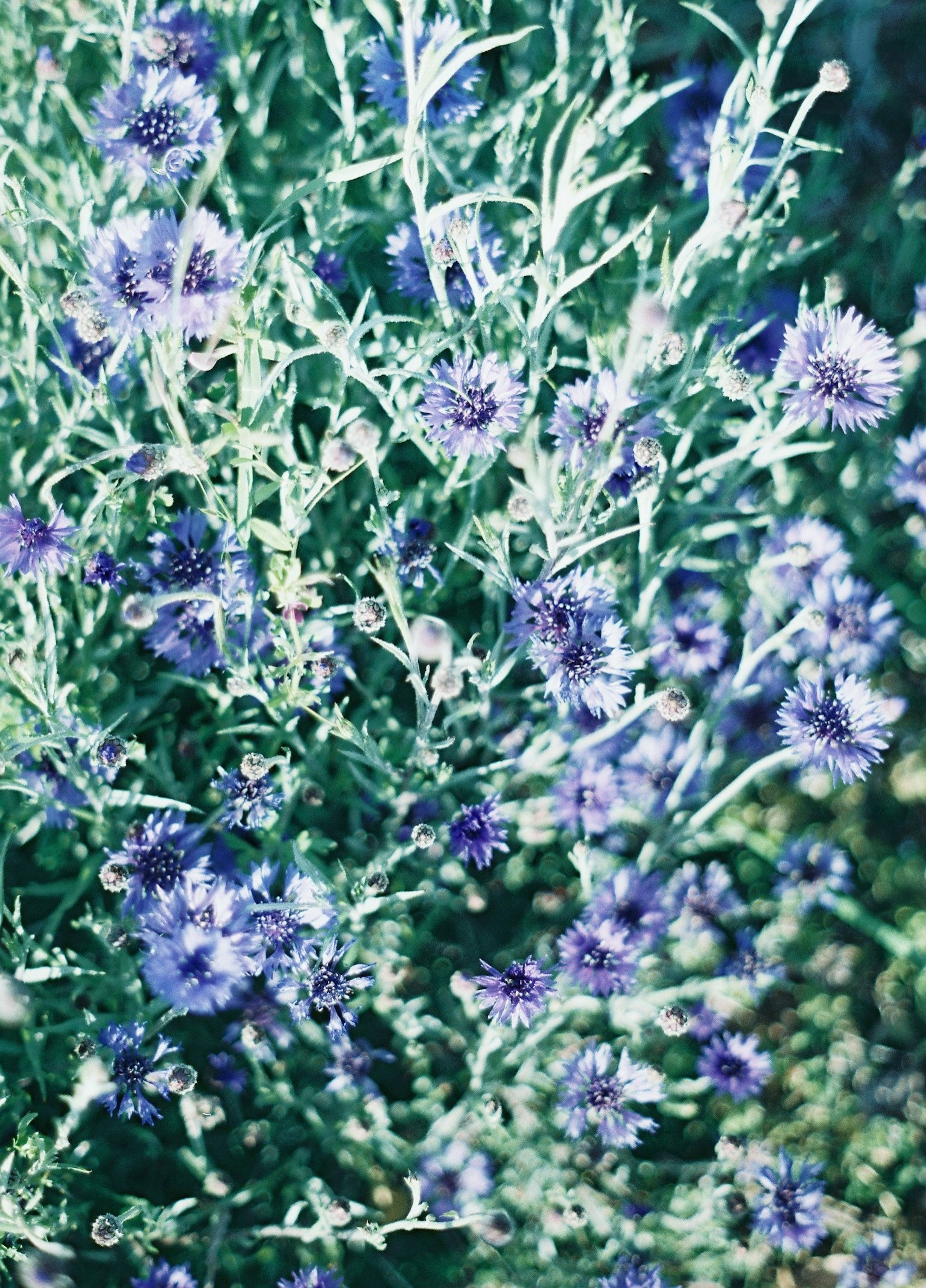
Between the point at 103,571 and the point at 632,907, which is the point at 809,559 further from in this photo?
the point at 103,571

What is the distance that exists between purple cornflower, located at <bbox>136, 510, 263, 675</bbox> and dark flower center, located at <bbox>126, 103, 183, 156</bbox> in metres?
0.59

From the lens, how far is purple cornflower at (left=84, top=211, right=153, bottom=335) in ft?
5.00

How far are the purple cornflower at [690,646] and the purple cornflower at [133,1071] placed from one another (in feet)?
3.59

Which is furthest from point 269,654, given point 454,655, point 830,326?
point 830,326

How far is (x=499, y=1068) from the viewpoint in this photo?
190cm

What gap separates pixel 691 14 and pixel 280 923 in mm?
2228

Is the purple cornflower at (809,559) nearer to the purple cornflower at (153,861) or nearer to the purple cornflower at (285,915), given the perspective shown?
the purple cornflower at (285,915)

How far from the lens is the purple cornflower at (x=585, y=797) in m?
1.94

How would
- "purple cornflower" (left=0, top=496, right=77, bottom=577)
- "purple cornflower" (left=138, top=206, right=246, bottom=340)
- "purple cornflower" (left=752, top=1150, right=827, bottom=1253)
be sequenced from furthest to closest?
"purple cornflower" (left=752, top=1150, right=827, bottom=1253) < "purple cornflower" (left=0, top=496, right=77, bottom=577) < "purple cornflower" (left=138, top=206, right=246, bottom=340)

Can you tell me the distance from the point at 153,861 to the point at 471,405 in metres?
0.89

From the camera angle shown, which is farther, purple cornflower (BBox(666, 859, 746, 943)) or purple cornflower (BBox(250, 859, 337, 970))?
purple cornflower (BBox(666, 859, 746, 943))

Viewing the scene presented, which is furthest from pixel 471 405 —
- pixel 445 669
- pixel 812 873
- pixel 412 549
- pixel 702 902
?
pixel 812 873

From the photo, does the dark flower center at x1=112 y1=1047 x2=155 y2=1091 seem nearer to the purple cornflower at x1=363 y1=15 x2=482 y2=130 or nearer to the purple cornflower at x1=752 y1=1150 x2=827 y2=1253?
the purple cornflower at x1=752 y1=1150 x2=827 y2=1253

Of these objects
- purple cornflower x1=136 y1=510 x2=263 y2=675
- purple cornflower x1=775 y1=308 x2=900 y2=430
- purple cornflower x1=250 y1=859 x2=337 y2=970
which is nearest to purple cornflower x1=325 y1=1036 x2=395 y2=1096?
purple cornflower x1=250 y1=859 x2=337 y2=970
